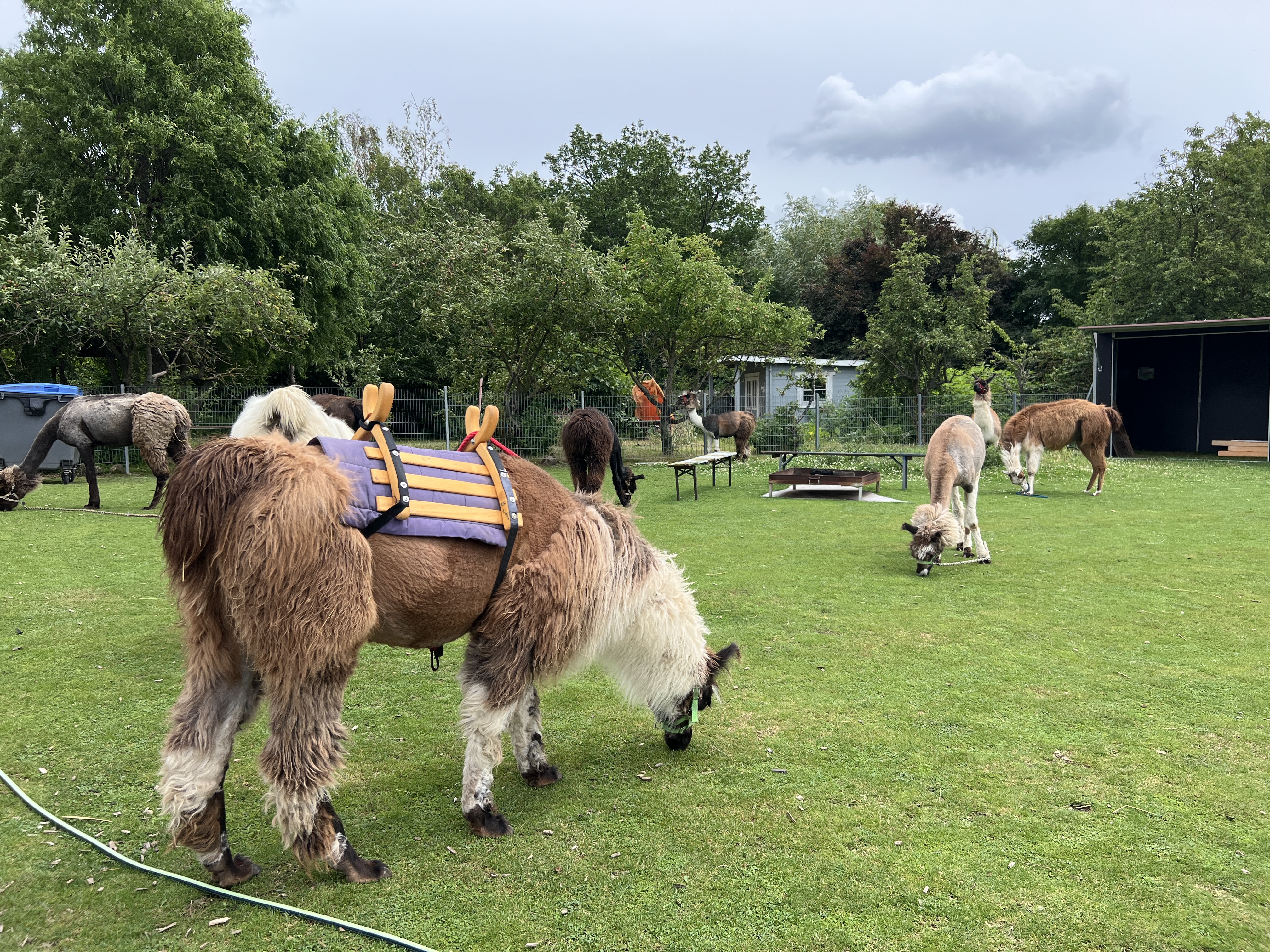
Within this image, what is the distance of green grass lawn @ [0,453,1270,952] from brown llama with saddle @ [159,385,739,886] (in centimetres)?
34

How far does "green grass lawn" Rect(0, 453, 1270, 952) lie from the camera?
2.55 metres

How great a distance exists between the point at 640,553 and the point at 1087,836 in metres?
2.09

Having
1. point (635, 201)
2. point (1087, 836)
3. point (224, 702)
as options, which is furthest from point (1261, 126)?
point (224, 702)

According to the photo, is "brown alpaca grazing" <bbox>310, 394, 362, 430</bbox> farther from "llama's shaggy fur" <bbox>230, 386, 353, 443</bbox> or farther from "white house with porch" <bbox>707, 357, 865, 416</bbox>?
"white house with porch" <bbox>707, 357, 865, 416</bbox>

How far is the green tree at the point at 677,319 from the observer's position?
21.6m

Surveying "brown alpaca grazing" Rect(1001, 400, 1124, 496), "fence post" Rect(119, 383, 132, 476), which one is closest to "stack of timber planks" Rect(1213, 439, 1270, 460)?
"brown alpaca grazing" Rect(1001, 400, 1124, 496)

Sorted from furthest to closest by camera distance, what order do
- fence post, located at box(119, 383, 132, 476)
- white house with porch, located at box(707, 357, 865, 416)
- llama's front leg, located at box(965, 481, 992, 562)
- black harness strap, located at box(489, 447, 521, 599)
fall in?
white house with porch, located at box(707, 357, 865, 416)
fence post, located at box(119, 383, 132, 476)
llama's front leg, located at box(965, 481, 992, 562)
black harness strap, located at box(489, 447, 521, 599)

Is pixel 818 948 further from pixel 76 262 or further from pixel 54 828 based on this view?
pixel 76 262

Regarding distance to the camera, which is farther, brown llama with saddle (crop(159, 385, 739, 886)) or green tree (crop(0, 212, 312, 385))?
green tree (crop(0, 212, 312, 385))

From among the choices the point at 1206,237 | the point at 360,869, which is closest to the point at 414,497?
the point at 360,869

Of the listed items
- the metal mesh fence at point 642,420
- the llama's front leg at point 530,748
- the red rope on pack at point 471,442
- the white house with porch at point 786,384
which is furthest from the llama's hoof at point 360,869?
the white house with porch at point 786,384

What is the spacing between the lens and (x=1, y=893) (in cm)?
264

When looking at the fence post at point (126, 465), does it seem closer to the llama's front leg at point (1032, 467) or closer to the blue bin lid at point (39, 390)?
the blue bin lid at point (39, 390)

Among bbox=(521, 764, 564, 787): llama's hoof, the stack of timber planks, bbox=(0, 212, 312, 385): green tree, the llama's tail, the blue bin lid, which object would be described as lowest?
bbox=(521, 764, 564, 787): llama's hoof
